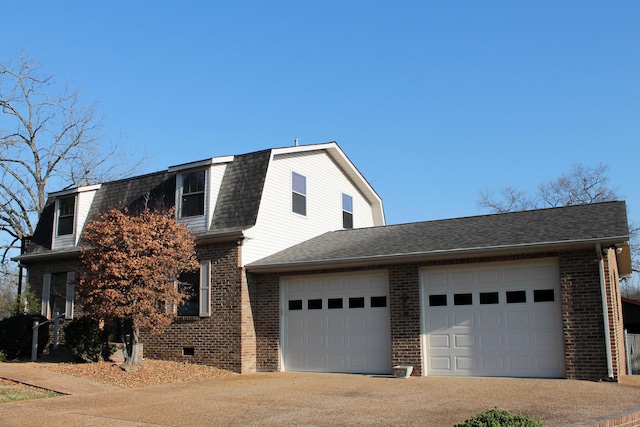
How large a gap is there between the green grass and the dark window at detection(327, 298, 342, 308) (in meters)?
6.99

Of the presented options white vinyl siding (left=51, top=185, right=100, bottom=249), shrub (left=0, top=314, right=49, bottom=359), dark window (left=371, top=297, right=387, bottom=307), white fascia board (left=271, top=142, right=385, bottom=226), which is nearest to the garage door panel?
dark window (left=371, top=297, right=387, bottom=307)

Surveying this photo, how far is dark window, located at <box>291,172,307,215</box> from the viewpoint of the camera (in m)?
19.0

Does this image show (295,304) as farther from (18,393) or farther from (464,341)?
(18,393)

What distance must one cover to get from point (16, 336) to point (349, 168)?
38.9 ft

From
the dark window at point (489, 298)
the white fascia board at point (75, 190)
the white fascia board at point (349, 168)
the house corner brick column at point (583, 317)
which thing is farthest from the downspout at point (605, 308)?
the white fascia board at point (75, 190)

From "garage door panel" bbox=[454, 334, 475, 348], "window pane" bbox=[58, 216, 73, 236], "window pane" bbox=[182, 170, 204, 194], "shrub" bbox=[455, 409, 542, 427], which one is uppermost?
"window pane" bbox=[182, 170, 204, 194]

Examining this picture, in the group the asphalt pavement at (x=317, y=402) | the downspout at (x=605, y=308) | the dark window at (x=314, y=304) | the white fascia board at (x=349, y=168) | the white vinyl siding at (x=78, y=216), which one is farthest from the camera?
the white vinyl siding at (x=78, y=216)

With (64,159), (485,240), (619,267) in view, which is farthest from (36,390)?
(64,159)

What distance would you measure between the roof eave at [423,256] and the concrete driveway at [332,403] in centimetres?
A: 275

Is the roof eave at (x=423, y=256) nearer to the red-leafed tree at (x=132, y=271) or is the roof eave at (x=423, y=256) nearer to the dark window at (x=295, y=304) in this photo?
the dark window at (x=295, y=304)

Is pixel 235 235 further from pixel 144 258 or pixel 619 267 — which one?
pixel 619 267

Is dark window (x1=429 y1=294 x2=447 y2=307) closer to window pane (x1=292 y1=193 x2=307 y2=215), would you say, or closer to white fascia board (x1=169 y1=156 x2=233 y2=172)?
window pane (x1=292 y1=193 x2=307 y2=215)

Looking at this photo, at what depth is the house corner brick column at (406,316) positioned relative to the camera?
1456 cm

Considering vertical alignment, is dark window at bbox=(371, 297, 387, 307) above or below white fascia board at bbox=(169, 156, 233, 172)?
below
